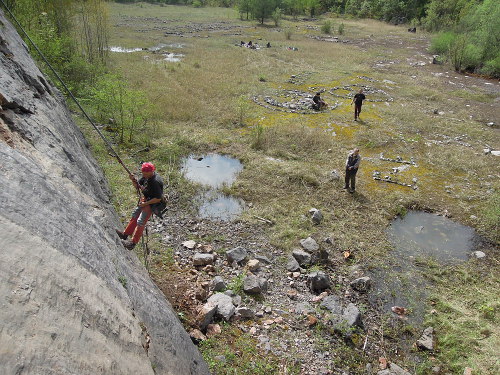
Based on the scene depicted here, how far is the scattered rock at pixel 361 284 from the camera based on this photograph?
754cm

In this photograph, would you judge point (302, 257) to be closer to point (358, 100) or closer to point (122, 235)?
point (122, 235)

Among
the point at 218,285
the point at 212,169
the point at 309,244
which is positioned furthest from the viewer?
the point at 212,169

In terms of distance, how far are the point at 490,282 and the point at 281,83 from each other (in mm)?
18296

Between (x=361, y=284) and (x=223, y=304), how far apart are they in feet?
10.5

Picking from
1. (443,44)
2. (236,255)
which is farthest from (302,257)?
(443,44)

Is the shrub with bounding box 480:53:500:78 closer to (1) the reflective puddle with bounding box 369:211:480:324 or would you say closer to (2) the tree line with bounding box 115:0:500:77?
(2) the tree line with bounding box 115:0:500:77

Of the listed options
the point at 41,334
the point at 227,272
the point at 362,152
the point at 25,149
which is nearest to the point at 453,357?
the point at 227,272

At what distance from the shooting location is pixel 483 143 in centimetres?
1510

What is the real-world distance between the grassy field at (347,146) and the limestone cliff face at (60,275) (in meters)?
2.63

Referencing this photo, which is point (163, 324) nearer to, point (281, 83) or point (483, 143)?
point (483, 143)

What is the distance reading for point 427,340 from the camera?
648cm

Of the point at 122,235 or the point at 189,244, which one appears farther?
the point at 189,244

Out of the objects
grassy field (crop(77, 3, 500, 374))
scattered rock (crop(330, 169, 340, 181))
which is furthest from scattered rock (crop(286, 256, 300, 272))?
scattered rock (crop(330, 169, 340, 181))

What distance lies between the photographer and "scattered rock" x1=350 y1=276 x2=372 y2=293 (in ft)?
24.7
